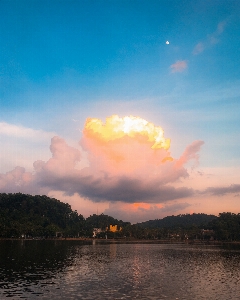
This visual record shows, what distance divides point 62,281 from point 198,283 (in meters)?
25.2

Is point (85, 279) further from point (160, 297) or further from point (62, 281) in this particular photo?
point (160, 297)

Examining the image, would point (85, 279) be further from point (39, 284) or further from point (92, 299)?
point (92, 299)

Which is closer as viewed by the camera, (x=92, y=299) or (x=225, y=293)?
(x=92, y=299)

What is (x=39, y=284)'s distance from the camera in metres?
46.8

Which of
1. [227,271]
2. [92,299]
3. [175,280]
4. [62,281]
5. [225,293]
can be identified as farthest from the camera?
[227,271]

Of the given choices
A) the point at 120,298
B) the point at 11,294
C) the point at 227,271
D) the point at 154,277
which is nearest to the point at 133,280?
the point at 154,277

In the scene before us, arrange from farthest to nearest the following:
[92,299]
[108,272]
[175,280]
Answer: [108,272], [175,280], [92,299]

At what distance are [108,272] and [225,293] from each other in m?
26.7

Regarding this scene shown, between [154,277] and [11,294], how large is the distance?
95.7ft

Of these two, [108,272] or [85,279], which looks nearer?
[85,279]

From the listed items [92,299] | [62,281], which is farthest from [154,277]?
[92,299]

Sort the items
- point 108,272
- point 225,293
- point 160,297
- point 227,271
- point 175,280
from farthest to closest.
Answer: point 227,271, point 108,272, point 175,280, point 225,293, point 160,297

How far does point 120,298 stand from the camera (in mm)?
39250

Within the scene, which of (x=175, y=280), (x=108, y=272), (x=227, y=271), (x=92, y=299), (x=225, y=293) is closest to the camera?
(x=92, y=299)
